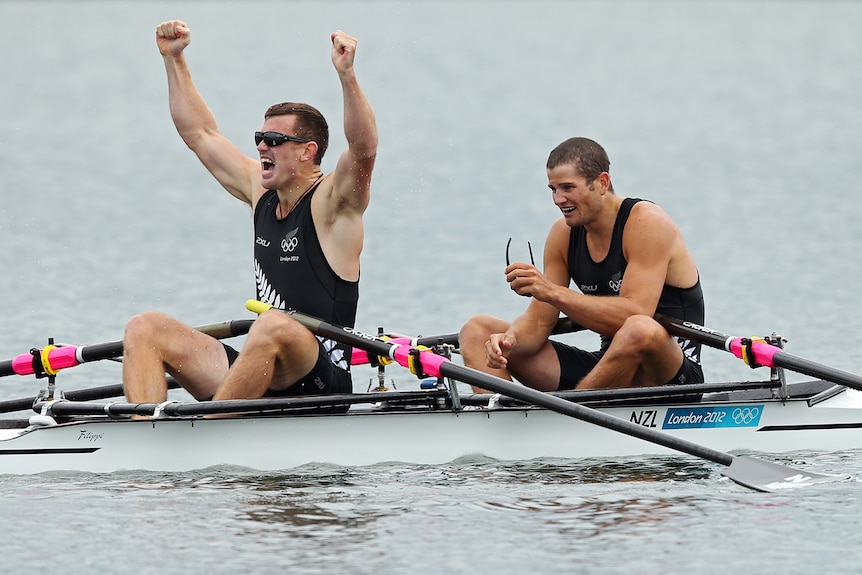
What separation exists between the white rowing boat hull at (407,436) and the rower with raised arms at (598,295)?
0.39 metres

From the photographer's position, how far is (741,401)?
35.0ft

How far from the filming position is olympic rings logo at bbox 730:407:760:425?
421 inches

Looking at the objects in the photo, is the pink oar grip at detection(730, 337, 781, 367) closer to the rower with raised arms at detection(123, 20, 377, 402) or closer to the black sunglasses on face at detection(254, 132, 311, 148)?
the rower with raised arms at detection(123, 20, 377, 402)

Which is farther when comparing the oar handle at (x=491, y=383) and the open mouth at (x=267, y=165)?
the open mouth at (x=267, y=165)

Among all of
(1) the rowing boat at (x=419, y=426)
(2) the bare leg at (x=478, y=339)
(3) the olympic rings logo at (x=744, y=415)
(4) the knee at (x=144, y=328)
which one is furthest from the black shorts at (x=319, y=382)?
(3) the olympic rings logo at (x=744, y=415)

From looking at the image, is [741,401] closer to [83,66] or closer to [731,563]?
[731,563]

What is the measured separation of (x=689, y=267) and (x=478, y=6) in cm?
5890

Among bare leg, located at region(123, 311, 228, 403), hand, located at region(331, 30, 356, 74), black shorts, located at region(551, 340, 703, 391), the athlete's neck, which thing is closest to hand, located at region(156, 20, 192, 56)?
the athlete's neck

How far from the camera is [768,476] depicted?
9.97 metres

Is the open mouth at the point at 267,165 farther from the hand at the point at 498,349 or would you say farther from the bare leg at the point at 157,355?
the hand at the point at 498,349

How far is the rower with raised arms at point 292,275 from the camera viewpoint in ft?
34.0

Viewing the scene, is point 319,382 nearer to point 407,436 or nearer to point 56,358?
point 407,436

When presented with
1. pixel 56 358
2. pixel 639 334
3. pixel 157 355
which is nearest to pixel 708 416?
pixel 639 334

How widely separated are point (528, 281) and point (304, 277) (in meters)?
1.54
